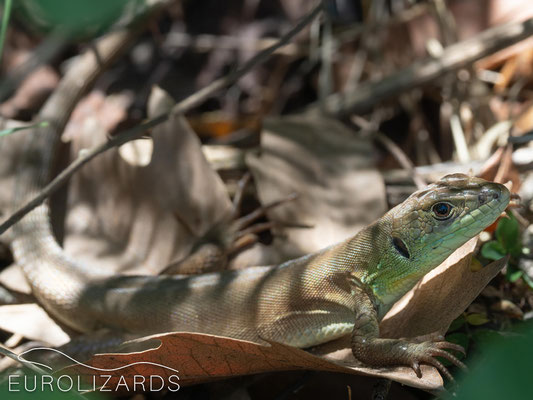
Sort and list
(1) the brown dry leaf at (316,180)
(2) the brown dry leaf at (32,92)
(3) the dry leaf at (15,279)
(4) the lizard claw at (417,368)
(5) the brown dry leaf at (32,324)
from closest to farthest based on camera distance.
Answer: (4) the lizard claw at (417,368) < (5) the brown dry leaf at (32,324) < (1) the brown dry leaf at (316,180) < (3) the dry leaf at (15,279) < (2) the brown dry leaf at (32,92)

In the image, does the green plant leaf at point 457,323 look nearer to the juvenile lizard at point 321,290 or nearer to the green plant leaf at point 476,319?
the green plant leaf at point 476,319

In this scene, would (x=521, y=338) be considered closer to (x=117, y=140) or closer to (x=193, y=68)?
(x=117, y=140)

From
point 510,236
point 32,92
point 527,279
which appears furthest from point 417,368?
point 32,92

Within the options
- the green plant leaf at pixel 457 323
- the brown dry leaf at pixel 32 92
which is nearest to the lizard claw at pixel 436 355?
the green plant leaf at pixel 457 323

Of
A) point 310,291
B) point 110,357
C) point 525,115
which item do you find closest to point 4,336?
point 110,357

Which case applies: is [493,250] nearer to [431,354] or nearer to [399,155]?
[431,354]

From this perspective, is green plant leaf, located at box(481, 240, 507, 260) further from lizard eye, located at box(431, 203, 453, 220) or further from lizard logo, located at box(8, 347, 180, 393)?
lizard logo, located at box(8, 347, 180, 393)
